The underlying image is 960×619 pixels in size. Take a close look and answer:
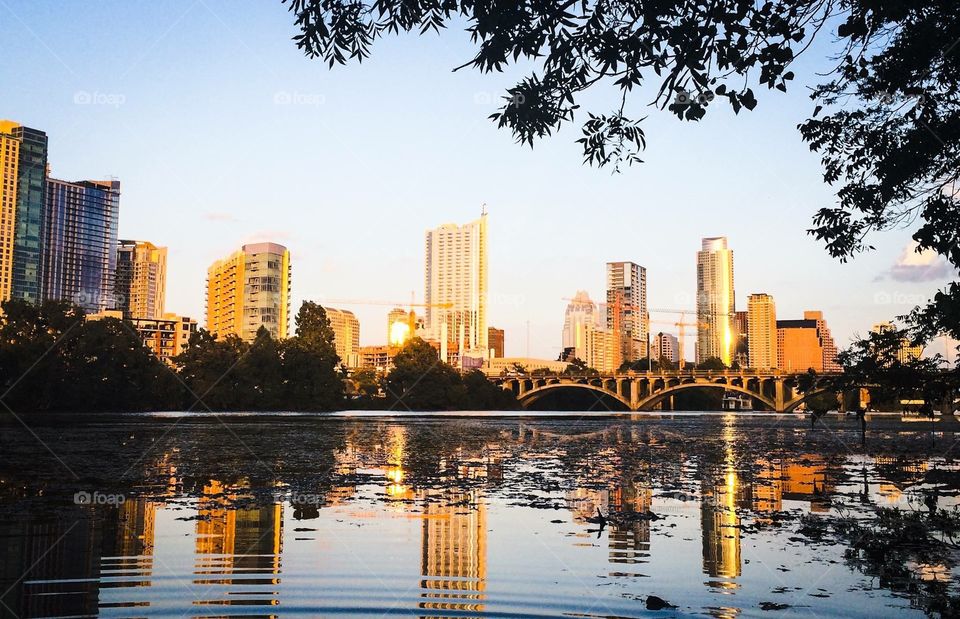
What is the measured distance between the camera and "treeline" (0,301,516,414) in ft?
337

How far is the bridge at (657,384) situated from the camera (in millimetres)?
141500

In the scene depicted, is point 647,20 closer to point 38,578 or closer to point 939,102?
point 939,102

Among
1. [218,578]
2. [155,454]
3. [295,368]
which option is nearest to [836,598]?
[218,578]

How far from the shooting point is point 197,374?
140250 mm

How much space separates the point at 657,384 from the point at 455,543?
17657 cm

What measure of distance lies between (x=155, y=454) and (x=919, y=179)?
89.8 ft

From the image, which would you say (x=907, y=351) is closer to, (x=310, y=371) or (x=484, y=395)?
(x=310, y=371)

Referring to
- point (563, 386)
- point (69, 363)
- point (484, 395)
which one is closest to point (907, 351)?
point (69, 363)

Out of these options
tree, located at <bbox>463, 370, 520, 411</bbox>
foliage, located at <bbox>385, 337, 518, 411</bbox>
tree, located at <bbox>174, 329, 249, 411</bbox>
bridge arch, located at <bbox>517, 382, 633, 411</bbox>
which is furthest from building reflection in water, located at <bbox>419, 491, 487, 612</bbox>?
tree, located at <bbox>463, 370, 520, 411</bbox>

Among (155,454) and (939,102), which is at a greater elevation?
(939,102)

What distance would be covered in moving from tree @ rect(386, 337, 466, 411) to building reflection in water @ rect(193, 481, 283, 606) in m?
148

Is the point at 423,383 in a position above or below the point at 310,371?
below

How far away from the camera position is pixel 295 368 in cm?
14638

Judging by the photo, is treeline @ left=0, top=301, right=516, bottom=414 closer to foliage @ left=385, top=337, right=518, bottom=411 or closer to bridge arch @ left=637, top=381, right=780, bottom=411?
foliage @ left=385, top=337, right=518, bottom=411
